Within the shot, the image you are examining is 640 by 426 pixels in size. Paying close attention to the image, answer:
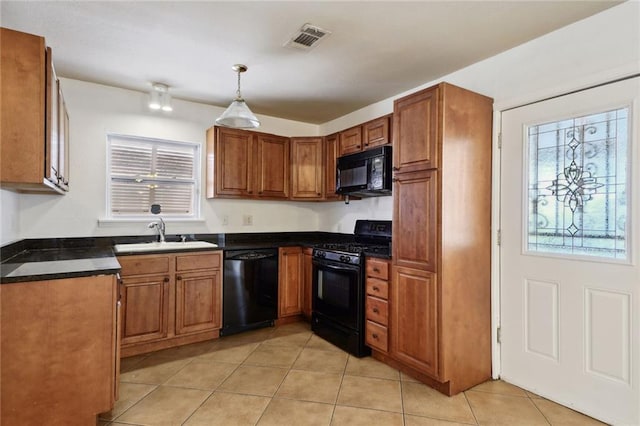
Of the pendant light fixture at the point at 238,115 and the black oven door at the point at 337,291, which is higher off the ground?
the pendant light fixture at the point at 238,115

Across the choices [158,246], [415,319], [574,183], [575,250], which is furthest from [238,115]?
[575,250]

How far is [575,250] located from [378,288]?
55.2 inches

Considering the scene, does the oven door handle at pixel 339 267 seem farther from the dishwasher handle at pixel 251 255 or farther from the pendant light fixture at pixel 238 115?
the pendant light fixture at pixel 238 115

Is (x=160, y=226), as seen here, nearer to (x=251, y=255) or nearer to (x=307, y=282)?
(x=251, y=255)

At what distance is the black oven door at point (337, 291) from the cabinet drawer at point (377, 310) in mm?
107

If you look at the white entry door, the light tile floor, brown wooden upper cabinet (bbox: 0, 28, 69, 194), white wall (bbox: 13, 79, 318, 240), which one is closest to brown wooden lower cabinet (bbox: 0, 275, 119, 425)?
the light tile floor

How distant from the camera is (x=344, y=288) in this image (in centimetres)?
312

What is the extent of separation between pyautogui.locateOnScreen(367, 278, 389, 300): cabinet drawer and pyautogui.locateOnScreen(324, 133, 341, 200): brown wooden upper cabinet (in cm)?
131

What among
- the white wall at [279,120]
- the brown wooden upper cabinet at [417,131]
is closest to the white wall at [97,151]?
the white wall at [279,120]

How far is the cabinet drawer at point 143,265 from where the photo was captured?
286 centimetres

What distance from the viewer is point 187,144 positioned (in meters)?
3.75

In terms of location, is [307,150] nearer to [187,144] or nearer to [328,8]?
[187,144]

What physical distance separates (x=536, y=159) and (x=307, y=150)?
8.10ft

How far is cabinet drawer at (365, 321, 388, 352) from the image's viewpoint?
2.76 metres
